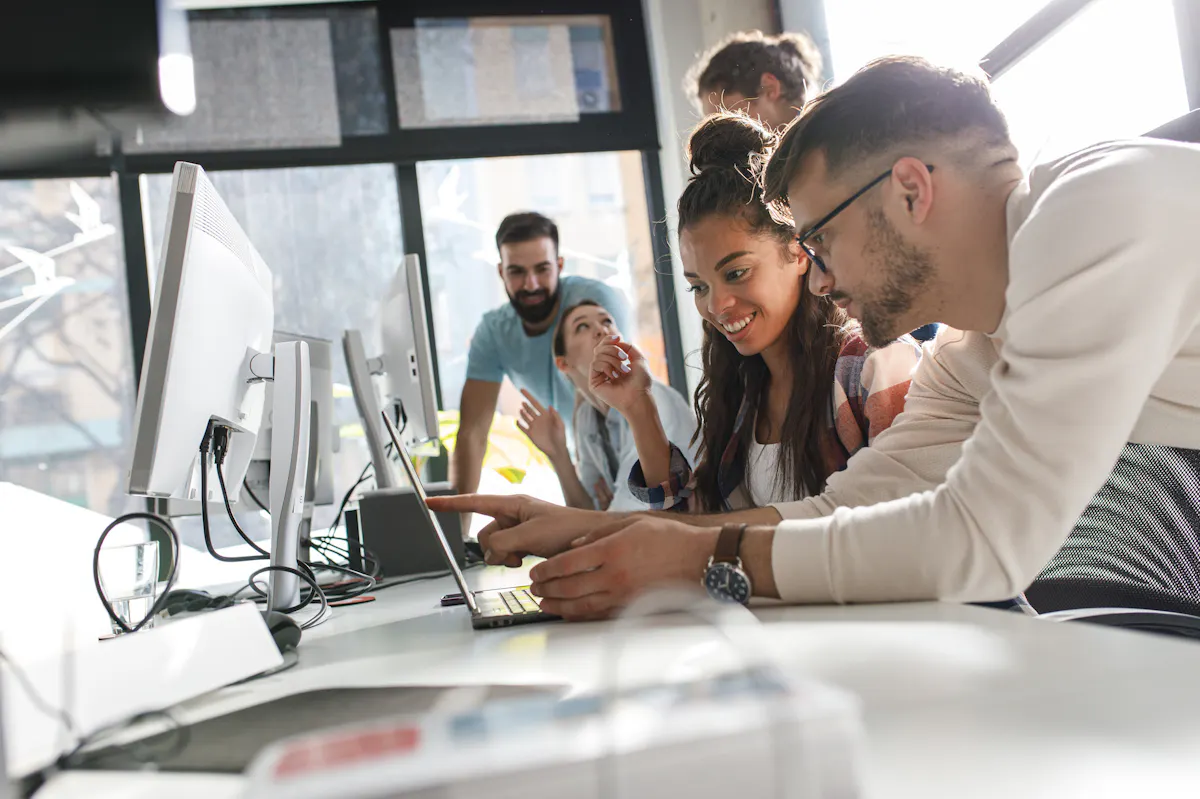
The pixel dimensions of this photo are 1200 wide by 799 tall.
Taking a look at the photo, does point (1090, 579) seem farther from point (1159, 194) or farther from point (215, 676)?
point (215, 676)

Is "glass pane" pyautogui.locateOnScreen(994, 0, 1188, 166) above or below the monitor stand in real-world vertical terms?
above

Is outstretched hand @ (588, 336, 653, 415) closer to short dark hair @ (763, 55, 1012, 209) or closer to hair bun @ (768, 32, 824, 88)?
short dark hair @ (763, 55, 1012, 209)

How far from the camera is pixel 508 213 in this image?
3.93 metres

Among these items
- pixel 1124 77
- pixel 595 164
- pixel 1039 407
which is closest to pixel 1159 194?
pixel 1039 407

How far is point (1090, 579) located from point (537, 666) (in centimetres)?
69

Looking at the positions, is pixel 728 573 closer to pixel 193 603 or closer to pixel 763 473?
pixel 763 473

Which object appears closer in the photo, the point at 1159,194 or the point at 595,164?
the point at 1159,194

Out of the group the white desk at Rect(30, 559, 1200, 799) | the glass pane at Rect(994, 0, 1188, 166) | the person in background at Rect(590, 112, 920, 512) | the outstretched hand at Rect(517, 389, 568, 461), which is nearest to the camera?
the white desk at Rect(30, 559, 1200, 799)

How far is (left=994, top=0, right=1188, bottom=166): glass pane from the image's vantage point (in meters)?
1.83

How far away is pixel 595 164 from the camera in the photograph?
4.00 m

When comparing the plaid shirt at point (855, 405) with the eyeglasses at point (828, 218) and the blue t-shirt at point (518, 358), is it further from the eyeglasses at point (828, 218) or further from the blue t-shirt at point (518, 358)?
the blue t-shirt at point (518, 358)

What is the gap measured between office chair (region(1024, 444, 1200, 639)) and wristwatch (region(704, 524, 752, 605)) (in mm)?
306

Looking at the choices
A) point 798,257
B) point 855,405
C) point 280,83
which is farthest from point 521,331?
point 855,405

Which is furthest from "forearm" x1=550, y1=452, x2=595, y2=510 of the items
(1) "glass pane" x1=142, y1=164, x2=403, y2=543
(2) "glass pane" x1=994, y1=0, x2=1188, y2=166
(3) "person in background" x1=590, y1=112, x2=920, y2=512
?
(2) "glass pane" x1=994, y1=0, x2=1188, y2=166
